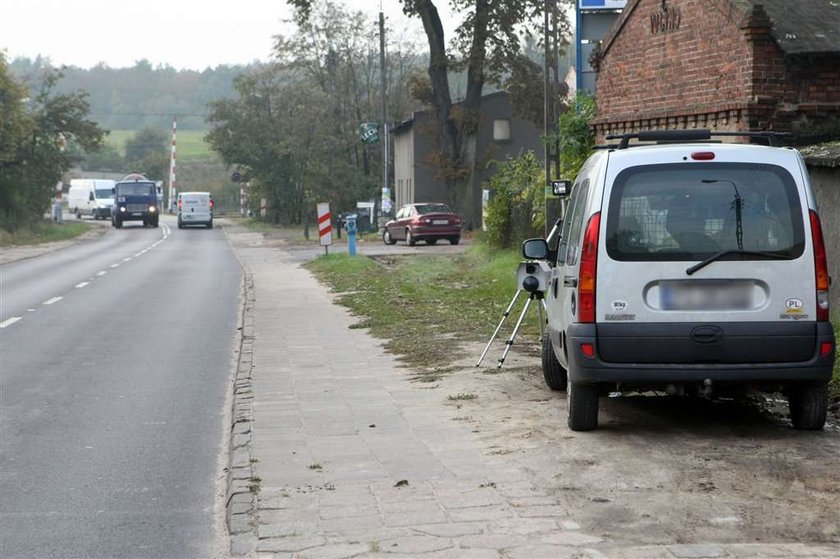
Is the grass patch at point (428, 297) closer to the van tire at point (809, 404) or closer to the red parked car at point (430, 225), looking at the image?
the van tire at point (809, 404)

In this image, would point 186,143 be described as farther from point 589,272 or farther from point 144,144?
point 589,272

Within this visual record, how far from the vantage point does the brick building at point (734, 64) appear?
15.5m

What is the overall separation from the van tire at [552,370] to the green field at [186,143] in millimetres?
134303

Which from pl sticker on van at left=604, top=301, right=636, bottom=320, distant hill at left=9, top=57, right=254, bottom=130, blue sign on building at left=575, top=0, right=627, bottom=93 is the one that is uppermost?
distant hill at left=9, top=57, right=254, bottom=130

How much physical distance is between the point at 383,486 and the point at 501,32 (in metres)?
40.3

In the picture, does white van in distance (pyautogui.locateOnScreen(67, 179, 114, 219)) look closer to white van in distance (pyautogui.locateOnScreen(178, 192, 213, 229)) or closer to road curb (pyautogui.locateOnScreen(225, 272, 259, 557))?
white van in distance (pyautogui.locateOnScreen(178, 192, 213, 229))

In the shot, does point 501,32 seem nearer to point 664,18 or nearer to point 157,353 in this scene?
Result: point 664,18

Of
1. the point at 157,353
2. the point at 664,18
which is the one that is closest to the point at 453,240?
the point at 664,18

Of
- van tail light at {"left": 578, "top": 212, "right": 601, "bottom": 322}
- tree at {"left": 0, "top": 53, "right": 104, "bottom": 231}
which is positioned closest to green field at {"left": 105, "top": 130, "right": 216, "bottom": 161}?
tree at {"left": 0, "top": 53, "right": 104, "bottom": 231}

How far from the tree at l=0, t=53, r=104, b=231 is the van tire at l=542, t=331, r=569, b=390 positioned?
47.1 m

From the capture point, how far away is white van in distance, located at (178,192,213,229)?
71562 mm

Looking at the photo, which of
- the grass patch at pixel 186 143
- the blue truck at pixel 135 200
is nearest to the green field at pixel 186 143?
the grass patch at pixel 186 143

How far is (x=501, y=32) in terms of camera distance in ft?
151

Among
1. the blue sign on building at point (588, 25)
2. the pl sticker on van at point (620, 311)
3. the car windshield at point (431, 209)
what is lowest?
the car windshield at point (431, 209)
